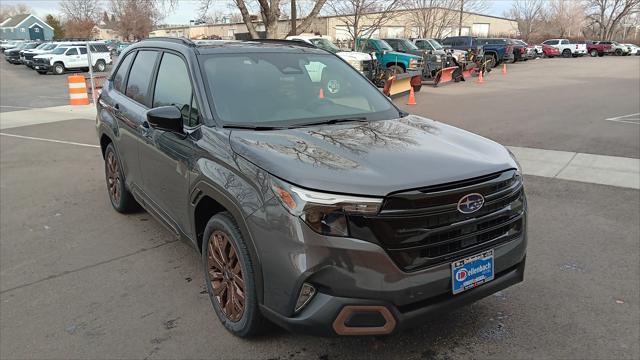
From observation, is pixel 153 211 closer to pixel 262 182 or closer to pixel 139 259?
pixel 139 259

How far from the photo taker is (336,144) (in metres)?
2.97

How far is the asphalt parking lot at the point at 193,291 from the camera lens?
A: 10.1 feet

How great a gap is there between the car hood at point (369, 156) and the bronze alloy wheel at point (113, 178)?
2761 mm

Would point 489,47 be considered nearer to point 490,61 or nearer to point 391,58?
point 490,61

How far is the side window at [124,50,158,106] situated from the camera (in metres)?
4.41

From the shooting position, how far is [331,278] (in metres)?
2.43

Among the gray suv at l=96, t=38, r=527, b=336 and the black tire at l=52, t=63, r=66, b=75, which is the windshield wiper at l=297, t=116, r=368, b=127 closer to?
the gray suv at l=96, t=38, r=527, b=336

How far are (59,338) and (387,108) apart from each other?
2813 mm

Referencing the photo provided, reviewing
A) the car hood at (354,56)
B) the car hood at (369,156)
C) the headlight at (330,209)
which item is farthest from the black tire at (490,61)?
the headlight at (330,209)

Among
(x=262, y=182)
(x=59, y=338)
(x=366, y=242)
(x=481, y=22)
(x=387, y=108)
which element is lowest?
(x=59, y=338)

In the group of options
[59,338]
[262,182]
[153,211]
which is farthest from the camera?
[153,211]

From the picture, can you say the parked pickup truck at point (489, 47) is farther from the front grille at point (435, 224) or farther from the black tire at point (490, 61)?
the front grille at point (435, 224)

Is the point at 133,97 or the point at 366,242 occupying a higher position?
the point at 133,97

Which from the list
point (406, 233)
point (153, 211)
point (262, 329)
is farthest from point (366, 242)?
point (153, 211)
